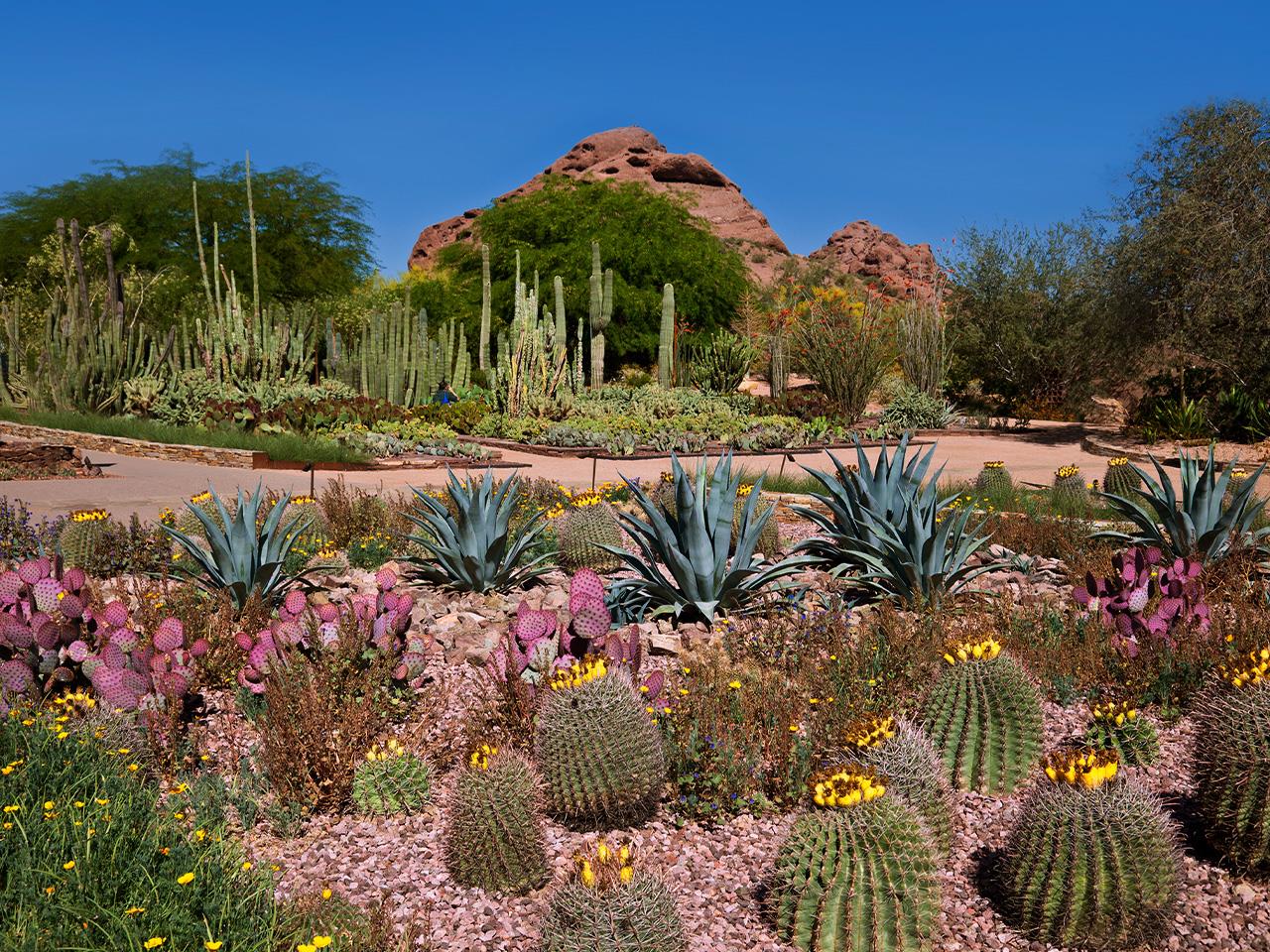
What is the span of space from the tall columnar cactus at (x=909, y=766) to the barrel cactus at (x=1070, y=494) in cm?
649

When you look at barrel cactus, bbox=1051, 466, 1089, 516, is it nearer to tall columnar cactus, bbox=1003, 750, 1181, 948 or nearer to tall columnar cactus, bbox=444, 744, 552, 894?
tall columnar cactus, bbox=1003, 750, 1181, 948

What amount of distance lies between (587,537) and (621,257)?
111 ft

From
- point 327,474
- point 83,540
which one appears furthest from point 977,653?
point 327,474

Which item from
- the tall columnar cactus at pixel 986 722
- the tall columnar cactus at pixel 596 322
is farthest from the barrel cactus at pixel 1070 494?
the tall columnar cactus at pixel 596 322

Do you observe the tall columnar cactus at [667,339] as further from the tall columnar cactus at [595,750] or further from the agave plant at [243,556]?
the tall columnar cactus at [595,750]

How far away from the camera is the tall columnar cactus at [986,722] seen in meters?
3.85

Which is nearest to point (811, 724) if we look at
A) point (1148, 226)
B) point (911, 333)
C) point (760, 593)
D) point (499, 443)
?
point (760, 593)

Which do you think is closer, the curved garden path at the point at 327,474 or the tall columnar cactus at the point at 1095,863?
the tall columnar cactus at the point at 1095,863

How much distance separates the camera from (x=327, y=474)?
14008 millimetres

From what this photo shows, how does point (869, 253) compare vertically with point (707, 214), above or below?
below

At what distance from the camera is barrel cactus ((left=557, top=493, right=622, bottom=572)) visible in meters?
7.10

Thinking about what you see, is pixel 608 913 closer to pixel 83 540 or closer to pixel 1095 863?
pixel 1095 863

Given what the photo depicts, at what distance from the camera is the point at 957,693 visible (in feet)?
12.8

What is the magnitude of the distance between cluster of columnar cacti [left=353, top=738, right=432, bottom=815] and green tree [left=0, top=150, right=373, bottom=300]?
38452mm
